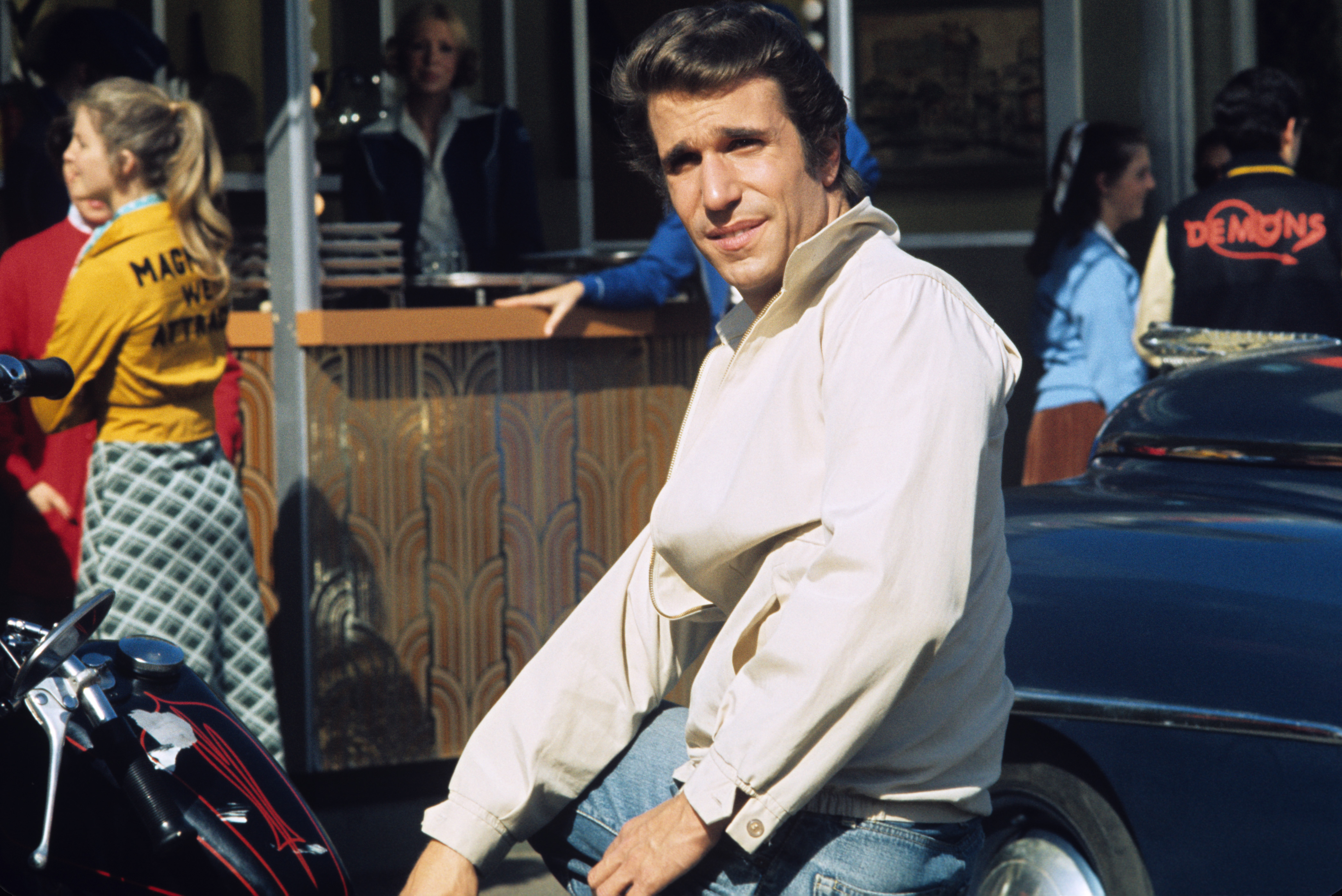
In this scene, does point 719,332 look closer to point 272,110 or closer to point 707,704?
point 707,704

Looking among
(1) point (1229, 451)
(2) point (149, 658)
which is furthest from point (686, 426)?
(1) point (1229, 451)

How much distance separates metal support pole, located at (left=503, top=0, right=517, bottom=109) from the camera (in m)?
5.89

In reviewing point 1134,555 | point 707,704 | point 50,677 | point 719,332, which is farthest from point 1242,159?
point 50,677

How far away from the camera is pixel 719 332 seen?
1.91 metres

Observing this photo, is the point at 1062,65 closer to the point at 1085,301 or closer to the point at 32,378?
the point at 1085,301

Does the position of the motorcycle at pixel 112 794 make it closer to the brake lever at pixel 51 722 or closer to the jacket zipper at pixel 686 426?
the brake lever at pixel 51 722

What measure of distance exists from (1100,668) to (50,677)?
5.46ft

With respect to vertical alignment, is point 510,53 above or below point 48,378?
above

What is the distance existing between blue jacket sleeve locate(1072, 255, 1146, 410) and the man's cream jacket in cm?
375

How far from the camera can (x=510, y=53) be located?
19.4 feet

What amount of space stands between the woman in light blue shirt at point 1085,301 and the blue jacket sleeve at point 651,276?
5.17ft

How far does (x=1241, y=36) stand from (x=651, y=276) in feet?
10.7

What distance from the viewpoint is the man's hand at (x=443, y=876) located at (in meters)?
1.75

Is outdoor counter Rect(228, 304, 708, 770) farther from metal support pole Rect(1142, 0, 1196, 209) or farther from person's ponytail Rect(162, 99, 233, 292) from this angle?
metal support pole Rect(1142, 0, 1196, 209)
